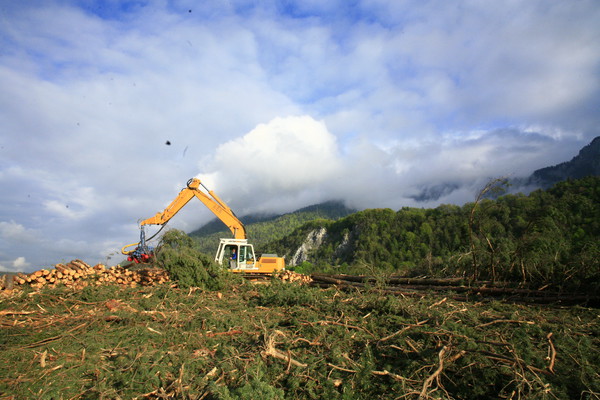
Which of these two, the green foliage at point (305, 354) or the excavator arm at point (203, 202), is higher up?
the excavator arm at point (203, 202)

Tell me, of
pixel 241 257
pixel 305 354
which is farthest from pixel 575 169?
pixel 305 354

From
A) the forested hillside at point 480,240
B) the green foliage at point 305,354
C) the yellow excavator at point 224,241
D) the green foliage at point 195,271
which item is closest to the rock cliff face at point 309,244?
the forested hillside at point 480,240

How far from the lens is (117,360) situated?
166 inches

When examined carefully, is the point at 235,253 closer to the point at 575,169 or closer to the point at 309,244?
the point at 309,244

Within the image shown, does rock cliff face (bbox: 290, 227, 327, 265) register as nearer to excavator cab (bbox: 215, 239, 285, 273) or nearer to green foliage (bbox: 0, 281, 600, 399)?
excavator cab (bbox: 215, 239, 285, 273)

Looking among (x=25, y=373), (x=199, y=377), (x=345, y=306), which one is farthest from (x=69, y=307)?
(x=345, y=306)

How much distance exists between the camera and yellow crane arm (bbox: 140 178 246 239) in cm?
1412

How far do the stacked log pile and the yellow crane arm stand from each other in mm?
3813

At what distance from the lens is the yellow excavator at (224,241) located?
12500mm

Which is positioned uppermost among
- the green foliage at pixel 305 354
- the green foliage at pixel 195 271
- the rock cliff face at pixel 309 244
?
the green foliage at pixel 195 271

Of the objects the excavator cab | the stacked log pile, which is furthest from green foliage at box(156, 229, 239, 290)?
the excavator cab

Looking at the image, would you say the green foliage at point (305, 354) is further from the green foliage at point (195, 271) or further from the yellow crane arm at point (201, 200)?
the yellow crane arm at point (201, 200)

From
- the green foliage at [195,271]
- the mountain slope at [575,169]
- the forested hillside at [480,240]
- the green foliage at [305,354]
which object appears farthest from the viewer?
the mountain slope at [575,169]

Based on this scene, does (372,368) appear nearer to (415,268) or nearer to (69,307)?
(69,307)
